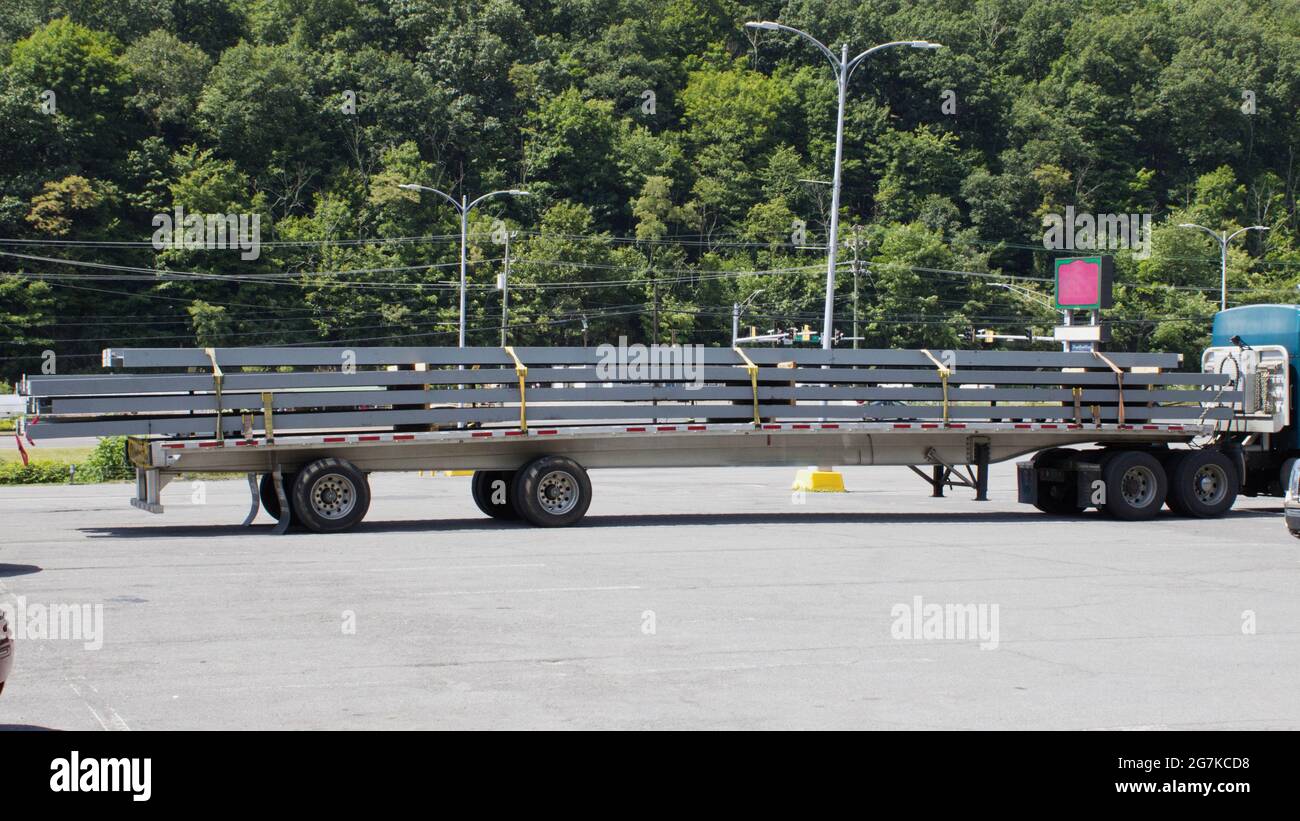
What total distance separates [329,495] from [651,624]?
26.2ft

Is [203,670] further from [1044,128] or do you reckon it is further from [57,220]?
[1044,128]

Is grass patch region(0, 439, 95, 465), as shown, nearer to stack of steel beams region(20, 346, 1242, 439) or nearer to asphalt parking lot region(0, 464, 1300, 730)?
asphalt parking lot region(0, 464, 1300, 730)

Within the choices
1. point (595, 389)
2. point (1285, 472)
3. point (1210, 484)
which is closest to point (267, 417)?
point (595, 389)

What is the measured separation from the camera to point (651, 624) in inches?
454

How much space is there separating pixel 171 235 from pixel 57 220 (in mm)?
6652

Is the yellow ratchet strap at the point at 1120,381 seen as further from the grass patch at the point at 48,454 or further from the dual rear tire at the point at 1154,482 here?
the grass patch at the point at 48,454

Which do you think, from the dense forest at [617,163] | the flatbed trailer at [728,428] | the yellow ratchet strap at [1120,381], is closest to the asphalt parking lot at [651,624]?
the flatbed trailer at [728,428]

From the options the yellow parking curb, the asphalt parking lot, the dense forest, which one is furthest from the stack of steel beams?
the dense forest

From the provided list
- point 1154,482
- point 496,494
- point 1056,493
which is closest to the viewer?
point 496,494

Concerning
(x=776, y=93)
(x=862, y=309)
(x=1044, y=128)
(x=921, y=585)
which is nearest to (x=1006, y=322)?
(x=862, y=309)

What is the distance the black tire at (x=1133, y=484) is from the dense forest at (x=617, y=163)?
61.5 metres

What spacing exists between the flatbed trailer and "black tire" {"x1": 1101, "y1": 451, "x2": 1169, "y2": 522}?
1.2 inches

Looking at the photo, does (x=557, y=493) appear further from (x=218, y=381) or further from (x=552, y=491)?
(x=218, y=381)

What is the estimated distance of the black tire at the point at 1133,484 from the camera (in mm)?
21672
